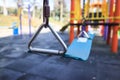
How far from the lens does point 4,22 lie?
17172 millimetres

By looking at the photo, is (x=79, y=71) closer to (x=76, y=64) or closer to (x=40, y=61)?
(x=76, y=64)

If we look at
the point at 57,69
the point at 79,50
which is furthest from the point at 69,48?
the point at 57,69

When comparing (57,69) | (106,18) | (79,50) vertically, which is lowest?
(57,69)

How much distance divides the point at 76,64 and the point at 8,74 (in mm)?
1171

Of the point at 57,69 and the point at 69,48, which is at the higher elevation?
the point at 69,48

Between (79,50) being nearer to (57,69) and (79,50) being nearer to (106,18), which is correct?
(57,69)

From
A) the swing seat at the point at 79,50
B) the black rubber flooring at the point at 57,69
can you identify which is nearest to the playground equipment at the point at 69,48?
the swing seat at the point at 79,50

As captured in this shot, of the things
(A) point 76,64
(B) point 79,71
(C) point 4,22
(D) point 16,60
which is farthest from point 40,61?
(C) point 4,22

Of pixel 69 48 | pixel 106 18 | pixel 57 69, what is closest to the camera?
pixel 69 48

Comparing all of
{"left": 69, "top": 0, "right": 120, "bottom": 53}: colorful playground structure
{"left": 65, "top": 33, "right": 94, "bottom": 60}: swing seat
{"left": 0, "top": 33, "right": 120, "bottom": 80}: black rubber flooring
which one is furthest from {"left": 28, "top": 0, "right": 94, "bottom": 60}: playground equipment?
{"left": 69, "top": 0, "right": 120, "bottom": 53}: colorful playground structure

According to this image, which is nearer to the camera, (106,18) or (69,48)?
(69,48)

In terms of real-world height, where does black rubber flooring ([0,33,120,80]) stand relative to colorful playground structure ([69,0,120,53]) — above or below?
below

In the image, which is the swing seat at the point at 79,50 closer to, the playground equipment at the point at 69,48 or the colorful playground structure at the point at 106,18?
the playground equipment at the point at 69,48

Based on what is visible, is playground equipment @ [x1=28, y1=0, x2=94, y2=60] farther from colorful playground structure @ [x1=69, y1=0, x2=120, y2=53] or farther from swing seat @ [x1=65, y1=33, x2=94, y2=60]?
colorful playground structure @ [x1=69, y1=0, x2=120, y2=53]
